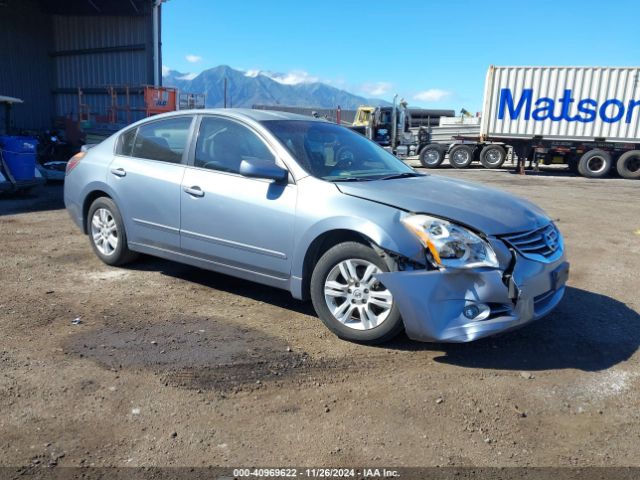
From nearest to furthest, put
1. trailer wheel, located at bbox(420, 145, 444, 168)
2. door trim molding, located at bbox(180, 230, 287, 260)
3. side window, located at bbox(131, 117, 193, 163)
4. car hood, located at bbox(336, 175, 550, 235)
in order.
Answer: car hood, located at bbox(336, 175, 550, 235) < door trim molding, located at bbox(180, 230, 287, 260) < side window, located at bbox(131, 117, 193, 163) < trailer wheel, located at bbox(420, 145, 444, 168)

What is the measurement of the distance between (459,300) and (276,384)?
47.9 inches

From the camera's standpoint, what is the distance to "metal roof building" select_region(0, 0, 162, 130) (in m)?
21.1

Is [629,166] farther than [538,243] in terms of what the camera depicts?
Yes

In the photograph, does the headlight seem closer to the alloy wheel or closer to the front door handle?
the alloy wheel

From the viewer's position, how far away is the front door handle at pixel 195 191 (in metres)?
4.34

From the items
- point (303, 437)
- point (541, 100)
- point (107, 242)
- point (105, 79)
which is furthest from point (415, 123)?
point (303, 437)

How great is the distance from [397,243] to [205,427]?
1.55 m

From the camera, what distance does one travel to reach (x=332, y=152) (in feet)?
14.4

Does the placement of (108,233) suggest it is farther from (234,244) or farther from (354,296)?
(354,296)

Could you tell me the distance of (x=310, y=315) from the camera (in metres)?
4.25

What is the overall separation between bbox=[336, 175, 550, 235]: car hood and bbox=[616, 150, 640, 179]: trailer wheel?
54.3ft

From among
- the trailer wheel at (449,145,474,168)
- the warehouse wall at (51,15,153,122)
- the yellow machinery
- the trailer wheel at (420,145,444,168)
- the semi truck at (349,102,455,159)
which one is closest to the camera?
the warehouse wall at (51,15,153,122)

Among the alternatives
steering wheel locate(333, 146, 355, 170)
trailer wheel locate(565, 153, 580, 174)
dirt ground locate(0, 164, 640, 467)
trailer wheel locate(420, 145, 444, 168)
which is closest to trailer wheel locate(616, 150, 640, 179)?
trailer wheel locate(565, 153, 580, 174)

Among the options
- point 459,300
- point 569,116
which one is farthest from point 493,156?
point 459,300
